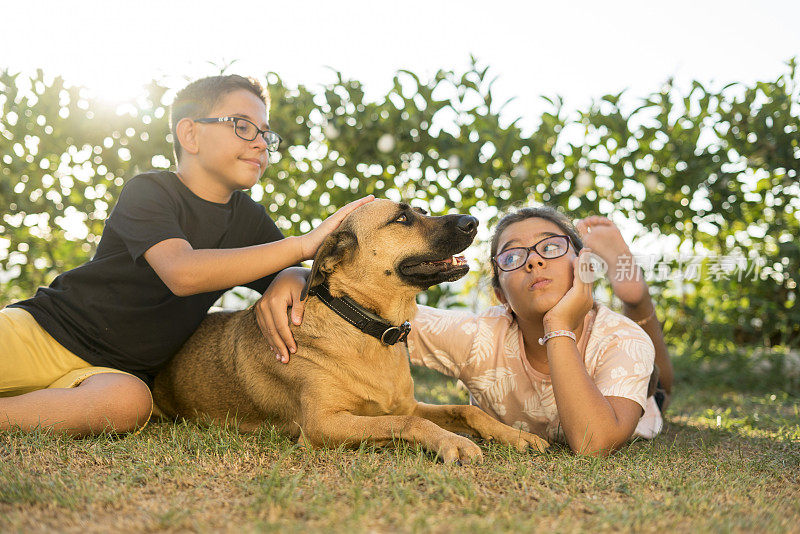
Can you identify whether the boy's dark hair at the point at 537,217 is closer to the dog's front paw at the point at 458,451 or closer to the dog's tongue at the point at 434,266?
the dog's tongue at the point at 434,266

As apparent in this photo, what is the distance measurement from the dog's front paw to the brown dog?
111 millimetres

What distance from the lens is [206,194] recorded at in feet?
10.5

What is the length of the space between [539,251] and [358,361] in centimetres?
101

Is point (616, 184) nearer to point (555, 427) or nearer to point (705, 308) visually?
point (705, 308)

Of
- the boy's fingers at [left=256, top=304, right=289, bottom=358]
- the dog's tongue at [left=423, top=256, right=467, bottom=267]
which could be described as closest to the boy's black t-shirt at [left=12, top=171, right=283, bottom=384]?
the boy's fingers at [left=256, top=304, right=289, bottom=358]

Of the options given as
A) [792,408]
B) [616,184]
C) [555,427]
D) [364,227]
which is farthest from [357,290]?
[792,408]

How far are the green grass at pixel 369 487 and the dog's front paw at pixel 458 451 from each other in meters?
0.05

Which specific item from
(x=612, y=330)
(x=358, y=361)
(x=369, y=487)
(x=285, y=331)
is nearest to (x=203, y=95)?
(x=285, y=331)

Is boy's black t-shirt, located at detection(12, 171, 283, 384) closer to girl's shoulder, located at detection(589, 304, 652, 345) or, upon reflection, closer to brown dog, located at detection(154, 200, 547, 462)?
brown dog, located at detection(154, 200, 547, 462)

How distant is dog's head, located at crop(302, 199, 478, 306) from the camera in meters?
2.73

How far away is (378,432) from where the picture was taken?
242 centimetres

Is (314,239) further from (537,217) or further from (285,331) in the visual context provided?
(537,217)

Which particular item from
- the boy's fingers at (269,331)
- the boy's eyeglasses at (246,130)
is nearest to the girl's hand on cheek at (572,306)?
the boy's fingers at (269,331)

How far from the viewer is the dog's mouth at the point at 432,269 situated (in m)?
2.71
